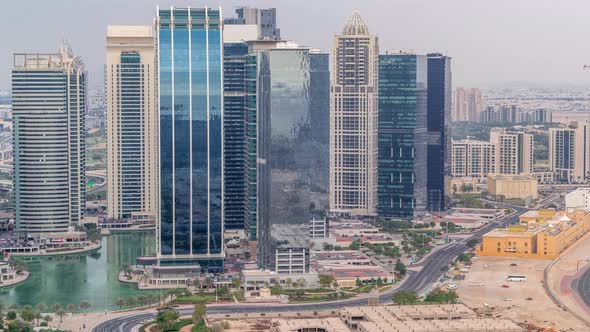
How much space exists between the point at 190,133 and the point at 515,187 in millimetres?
13302

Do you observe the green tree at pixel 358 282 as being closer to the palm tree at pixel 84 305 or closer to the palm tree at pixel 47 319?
the palm tree at pixel 84 305

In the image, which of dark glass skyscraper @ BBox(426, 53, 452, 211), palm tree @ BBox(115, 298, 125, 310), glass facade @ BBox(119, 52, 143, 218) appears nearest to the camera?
palm tree @ BBox(115, 298, 125, 310)

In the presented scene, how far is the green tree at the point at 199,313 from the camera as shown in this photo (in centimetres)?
1806

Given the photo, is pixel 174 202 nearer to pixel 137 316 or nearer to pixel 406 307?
pixel 137 316

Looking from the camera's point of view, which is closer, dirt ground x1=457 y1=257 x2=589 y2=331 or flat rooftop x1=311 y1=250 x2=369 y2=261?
dirt ground x1=457 y1=257 x2=589 y2=331

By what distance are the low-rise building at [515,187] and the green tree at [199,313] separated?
16.5 meters

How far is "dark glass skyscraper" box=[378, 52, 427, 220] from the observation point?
29359 mm

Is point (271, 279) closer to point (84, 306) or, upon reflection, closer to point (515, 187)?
point (84, 306)

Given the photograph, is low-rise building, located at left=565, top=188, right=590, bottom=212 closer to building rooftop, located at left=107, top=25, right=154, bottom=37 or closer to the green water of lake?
the green water of lake

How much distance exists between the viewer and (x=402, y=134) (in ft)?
96.9

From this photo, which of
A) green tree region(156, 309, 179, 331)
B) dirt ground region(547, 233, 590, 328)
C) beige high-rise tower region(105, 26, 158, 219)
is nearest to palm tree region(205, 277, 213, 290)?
green tree region(156, 309, 179, 331)

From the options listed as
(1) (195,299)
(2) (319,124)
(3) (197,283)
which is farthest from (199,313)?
(2) (319,124)

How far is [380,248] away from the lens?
25.2 m

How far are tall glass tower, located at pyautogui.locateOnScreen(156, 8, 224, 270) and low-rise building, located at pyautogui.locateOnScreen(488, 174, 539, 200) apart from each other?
12.7 m
